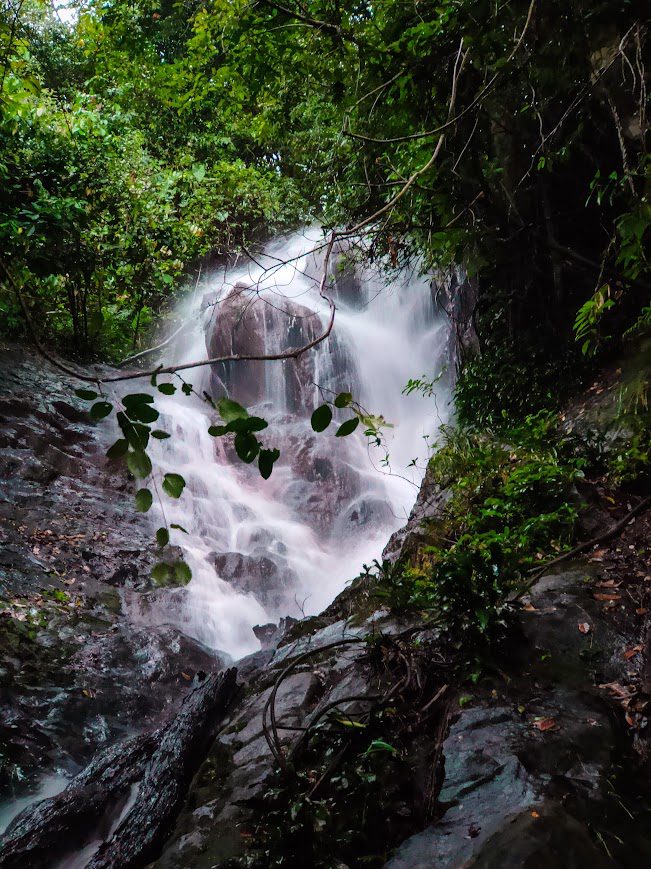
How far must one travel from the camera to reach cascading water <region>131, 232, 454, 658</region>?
327 inches

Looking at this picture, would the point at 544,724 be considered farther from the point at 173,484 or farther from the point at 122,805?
the point at 122,805

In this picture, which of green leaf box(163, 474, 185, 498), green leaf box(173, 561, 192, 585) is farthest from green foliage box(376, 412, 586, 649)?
green leaf box(163, 474, 185, 498)

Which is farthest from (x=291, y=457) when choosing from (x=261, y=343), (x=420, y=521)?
(x=420, y=521)

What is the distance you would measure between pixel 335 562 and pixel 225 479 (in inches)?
123

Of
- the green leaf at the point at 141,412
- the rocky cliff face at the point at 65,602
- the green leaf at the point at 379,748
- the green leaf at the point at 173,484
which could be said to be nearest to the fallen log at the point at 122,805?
the rocky cliff face at the point at 65,602

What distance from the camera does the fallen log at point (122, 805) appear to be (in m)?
2.88

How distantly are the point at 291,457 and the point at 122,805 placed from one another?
8969 millimetres

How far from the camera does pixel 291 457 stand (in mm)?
12266

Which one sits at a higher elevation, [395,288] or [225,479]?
[395,288]

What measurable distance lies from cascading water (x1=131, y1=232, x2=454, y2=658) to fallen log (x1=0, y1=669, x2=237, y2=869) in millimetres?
3013

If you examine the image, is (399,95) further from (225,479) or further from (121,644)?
(225,479)

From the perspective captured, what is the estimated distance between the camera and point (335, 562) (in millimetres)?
9750

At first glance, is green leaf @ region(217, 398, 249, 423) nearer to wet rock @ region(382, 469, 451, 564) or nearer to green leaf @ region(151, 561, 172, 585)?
green leaf @ region(151, 561, 172, 585)

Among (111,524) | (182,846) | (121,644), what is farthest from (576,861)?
(111,524)
